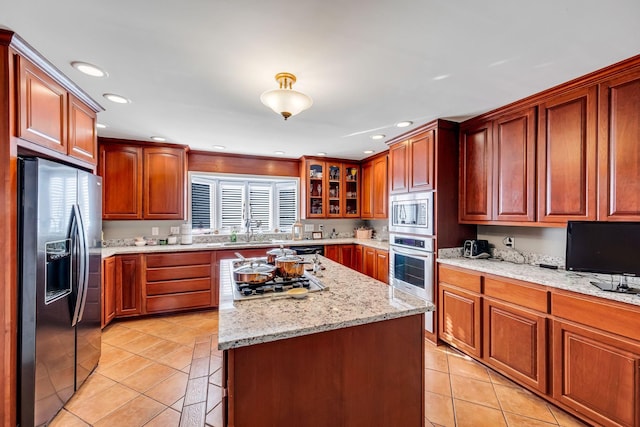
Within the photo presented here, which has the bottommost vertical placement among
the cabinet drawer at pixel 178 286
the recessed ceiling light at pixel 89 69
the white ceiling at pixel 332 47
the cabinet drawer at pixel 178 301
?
the cabinet drawer at pixel 178 301

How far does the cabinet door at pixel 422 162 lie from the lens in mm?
2887

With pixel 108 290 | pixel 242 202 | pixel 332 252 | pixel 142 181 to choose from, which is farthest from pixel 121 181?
pixel 332 252

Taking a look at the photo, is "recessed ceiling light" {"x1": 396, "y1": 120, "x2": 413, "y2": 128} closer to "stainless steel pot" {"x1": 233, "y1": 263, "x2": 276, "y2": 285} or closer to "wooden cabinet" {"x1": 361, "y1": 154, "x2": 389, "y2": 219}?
"wooden cabinet" {"x1": 361, "y1": 154, "x2": 389, "y2": 219}

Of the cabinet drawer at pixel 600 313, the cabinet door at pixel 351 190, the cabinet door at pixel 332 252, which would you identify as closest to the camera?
the cabinet drawer at pixel 600 313

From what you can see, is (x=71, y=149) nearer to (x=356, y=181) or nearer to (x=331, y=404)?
(x=331, y=404)

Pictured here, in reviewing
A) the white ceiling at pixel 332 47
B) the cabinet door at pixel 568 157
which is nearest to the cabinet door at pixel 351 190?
the white ceiling at pixel 332 47

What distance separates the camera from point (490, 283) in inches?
90.5

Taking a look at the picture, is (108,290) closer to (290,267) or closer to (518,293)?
(290,267)

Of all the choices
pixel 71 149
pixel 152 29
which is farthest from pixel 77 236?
pixel 152 29

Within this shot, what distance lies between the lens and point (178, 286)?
3598mm

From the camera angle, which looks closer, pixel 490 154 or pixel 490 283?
pixel 490 283

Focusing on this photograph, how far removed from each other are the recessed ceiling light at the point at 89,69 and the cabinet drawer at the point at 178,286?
252 cm

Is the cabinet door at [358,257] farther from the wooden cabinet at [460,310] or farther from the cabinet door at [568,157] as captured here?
the cabinet door at [568,157]

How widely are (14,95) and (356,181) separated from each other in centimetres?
417
